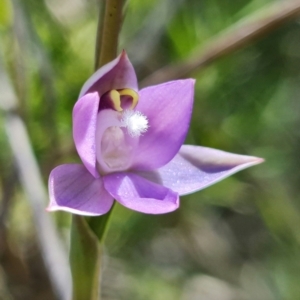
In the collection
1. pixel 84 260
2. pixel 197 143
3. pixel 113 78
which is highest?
pixel 113 78

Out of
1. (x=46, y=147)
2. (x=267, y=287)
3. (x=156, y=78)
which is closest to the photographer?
(x=156, y=78)

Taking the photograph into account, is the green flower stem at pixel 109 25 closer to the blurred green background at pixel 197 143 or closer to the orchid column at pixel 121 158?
the orchid column at pixel 121 158

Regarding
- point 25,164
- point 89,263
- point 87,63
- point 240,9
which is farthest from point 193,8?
point 89,263

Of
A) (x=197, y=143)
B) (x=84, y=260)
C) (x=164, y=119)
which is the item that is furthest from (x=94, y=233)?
(x=197, y=143)

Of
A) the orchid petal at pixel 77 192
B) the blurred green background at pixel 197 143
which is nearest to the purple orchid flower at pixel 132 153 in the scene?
the orchid petal at pixel 77 192

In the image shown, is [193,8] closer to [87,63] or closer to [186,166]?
[87,63]

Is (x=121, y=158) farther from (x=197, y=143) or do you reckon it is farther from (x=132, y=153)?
(x=197, y=143)
